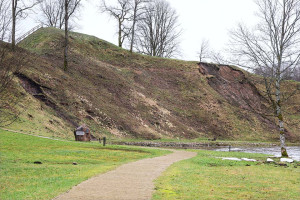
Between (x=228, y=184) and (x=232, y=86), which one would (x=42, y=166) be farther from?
(x=232, y=86)

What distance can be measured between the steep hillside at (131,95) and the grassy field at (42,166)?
253 inches

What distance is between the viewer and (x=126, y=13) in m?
60.2

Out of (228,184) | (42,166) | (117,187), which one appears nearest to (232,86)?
(42,166)

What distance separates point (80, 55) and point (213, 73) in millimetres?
27740

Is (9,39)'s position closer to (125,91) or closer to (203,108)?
(125,91)

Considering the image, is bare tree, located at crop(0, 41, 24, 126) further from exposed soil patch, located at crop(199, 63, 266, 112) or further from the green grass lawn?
exposed soil patch, located at crop(199, 63, 266, 112)

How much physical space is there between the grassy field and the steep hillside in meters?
6.42

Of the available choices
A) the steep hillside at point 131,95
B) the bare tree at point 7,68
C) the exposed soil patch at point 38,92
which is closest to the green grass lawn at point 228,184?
the bare tree at point 7,68

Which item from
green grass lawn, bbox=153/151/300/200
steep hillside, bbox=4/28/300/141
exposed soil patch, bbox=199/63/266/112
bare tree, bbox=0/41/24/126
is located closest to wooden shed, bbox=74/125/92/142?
steep hillside, bbox=4/28/300/141

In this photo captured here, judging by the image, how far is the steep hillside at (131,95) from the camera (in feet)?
121

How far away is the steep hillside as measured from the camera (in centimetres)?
3700

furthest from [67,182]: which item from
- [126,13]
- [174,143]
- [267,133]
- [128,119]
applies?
[126,13]

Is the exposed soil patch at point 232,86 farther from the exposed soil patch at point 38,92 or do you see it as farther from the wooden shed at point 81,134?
the wooden shed at point 81,134

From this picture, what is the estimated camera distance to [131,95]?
47.6 m
